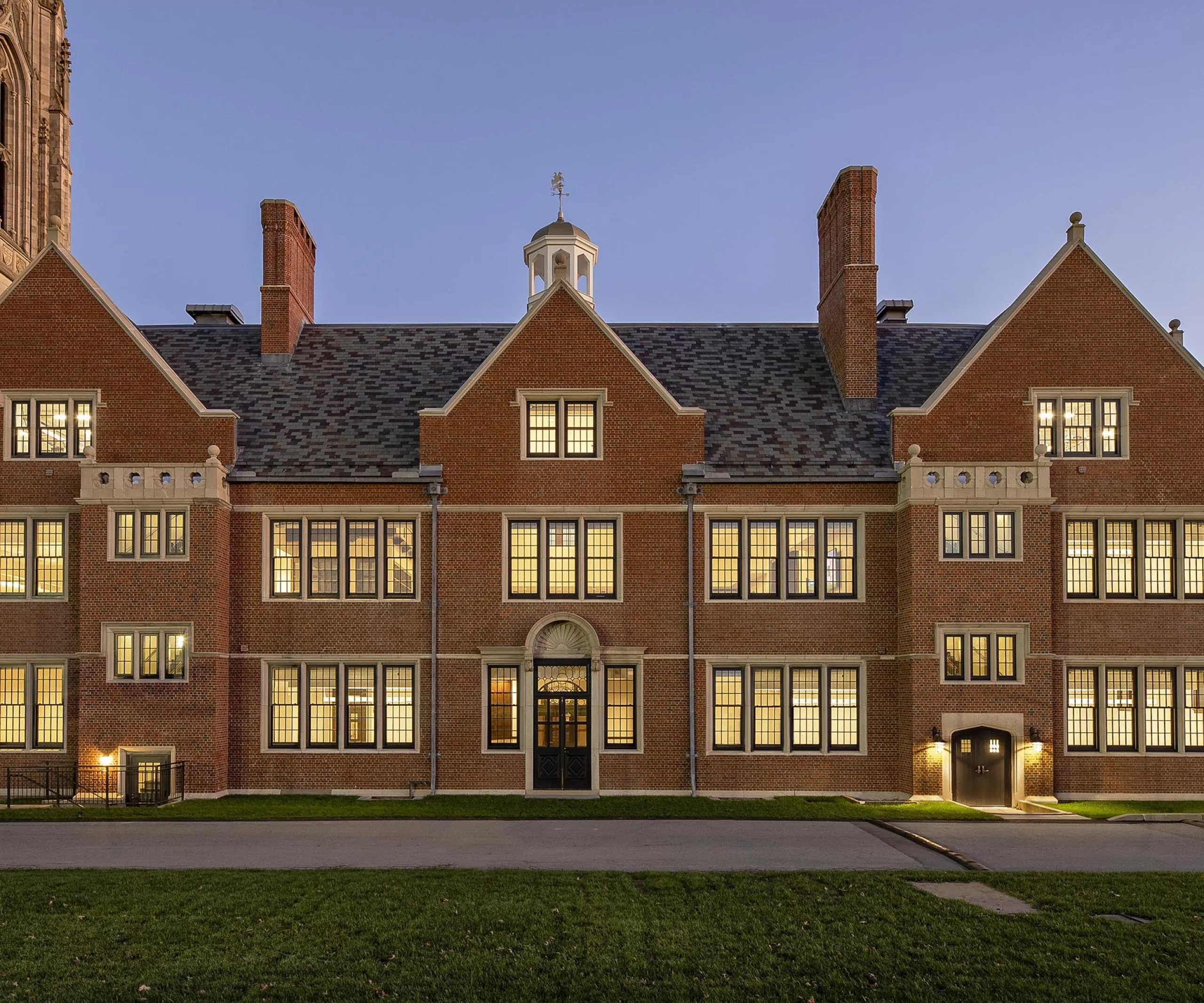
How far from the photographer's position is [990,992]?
33.8 ft

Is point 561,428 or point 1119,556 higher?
point 561,428

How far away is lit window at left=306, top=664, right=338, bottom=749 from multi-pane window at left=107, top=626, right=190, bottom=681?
3155 millimetres

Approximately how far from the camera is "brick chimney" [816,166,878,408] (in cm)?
2917

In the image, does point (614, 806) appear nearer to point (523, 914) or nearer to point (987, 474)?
point (523, 914)

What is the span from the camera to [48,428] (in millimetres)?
27000

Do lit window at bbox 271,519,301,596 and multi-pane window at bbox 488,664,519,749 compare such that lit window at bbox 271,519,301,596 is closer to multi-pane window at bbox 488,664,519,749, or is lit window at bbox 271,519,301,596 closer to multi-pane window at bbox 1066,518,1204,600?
multi-pane window at bbox 488,664,519,749

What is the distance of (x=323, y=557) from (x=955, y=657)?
54.5ft

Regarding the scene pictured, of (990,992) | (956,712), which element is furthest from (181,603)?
(990,992)

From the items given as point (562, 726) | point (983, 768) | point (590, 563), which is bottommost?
point (983, 768)

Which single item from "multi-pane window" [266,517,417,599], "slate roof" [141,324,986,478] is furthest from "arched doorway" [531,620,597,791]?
"slate roof" [141,324,986,478]

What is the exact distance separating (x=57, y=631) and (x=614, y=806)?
50.7ft

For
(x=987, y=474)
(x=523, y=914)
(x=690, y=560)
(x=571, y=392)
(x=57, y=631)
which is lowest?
(x=523, y=914)

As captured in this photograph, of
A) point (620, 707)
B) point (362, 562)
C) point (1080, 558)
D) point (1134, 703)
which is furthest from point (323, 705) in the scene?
point (1134, 703)

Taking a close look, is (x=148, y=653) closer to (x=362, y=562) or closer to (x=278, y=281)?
(x=362, y=562)
